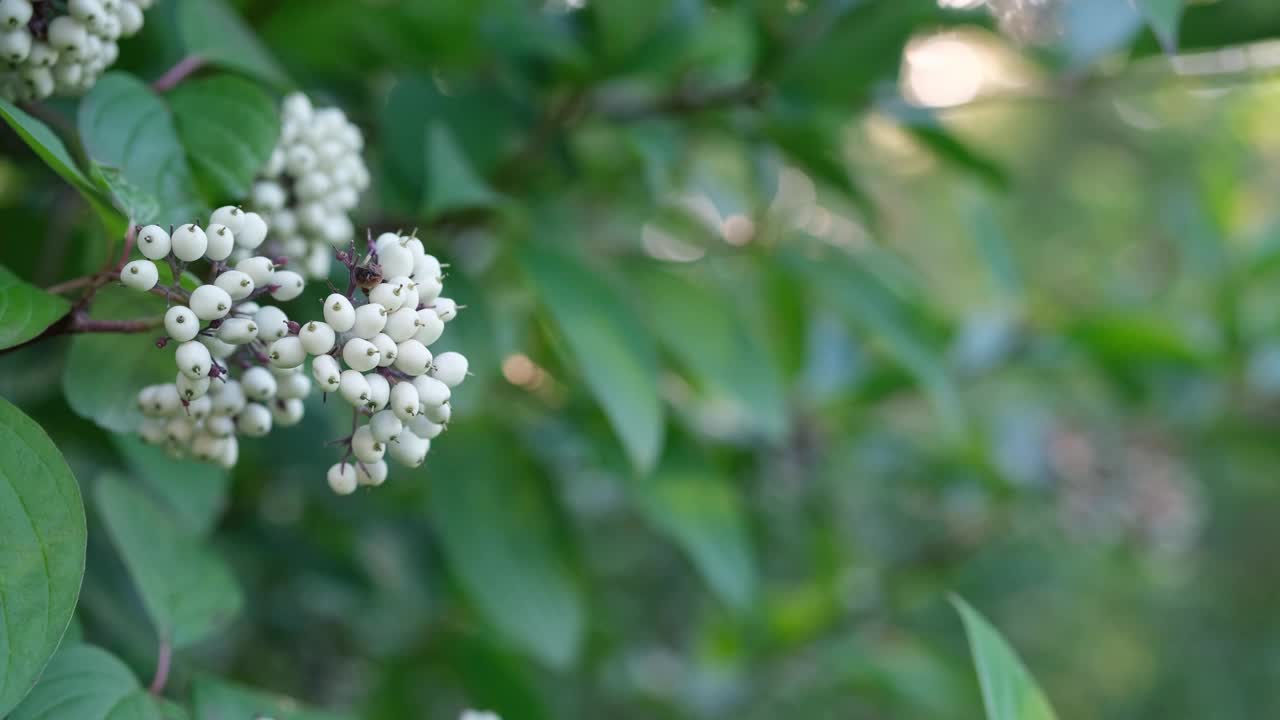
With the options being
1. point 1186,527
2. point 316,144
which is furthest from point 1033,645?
point 316,144

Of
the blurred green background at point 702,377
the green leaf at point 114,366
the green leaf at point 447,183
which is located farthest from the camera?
the blurred green background at point 702,377

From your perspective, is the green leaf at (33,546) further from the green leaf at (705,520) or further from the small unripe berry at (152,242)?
the green leaf at (705,520)

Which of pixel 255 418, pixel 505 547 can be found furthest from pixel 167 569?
pixel 505 547

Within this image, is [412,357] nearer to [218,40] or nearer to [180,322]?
[180,322]

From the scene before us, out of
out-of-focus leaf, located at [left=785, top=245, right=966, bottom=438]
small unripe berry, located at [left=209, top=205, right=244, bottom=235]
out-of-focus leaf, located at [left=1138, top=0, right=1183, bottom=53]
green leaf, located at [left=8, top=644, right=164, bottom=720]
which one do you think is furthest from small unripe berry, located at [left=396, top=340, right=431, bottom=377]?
out-of-focus leaf, located at [left=785, top=245, right=966, bottom=438]

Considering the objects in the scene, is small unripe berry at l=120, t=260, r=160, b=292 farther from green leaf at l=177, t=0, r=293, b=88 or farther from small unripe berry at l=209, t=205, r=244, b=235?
green leaf at l=177, t=0, r=293, b=88

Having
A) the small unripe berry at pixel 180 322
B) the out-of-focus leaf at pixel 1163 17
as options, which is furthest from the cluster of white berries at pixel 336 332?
the out-of-focus leaf at pixel 1163 17
